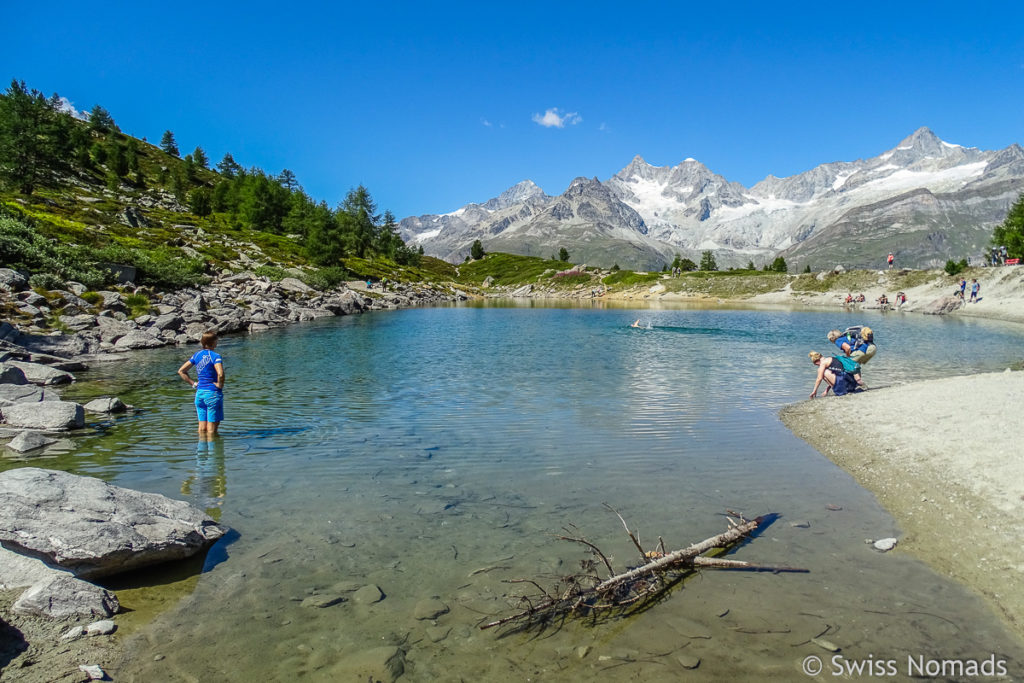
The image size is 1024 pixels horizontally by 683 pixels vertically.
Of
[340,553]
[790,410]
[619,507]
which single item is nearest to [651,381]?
Result: [790,410]

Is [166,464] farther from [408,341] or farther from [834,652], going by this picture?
[408,341]

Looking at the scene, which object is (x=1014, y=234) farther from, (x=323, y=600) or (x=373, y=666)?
(x=373, y=666)

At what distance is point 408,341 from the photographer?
47469 mm

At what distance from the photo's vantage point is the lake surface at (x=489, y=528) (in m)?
6.98

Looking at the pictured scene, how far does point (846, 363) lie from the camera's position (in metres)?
22.8

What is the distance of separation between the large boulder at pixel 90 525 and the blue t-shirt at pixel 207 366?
6568 millimetres

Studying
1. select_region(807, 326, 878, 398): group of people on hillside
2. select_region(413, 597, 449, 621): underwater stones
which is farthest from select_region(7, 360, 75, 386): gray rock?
select_region(807, 326, 878, 398): group of people on hillside

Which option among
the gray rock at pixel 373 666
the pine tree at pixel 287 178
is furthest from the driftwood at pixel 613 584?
the pine tree at pixel 287 178

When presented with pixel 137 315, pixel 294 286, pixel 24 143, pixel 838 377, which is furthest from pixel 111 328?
pixel 24 143

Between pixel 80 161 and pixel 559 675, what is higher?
pixel 80 161

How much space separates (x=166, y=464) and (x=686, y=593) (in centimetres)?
1335

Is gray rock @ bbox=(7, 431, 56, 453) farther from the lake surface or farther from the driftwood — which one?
the driftwood

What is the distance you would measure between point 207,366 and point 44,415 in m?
6.14

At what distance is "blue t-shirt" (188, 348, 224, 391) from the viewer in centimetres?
1566
